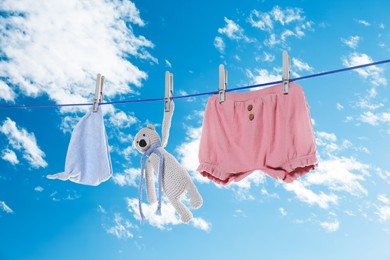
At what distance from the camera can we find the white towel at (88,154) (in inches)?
122

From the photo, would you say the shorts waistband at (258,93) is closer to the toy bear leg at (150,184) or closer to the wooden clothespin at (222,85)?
the wooden clothespin at (222,85)

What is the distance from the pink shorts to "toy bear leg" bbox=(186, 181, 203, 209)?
0.33ft

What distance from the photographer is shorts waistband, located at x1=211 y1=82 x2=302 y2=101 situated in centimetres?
270

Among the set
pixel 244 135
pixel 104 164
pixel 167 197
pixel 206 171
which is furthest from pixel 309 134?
pixel 104 164

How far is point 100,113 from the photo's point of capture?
10.4 ft

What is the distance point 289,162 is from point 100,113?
1.15 m

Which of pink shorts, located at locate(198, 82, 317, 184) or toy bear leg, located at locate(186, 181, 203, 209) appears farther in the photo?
toy bear leg, located at locate(186, 181, 203, 209)

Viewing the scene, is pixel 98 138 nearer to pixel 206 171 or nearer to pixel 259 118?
pixel 206 171

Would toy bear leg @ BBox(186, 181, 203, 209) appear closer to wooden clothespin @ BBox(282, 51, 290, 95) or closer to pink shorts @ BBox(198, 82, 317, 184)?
pink shorts @ BBox(198, 82, 317, 184)

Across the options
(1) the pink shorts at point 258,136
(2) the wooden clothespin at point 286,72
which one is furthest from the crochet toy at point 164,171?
(2) the wooden clothespin at point 286,72

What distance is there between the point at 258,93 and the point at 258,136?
8.7 inches

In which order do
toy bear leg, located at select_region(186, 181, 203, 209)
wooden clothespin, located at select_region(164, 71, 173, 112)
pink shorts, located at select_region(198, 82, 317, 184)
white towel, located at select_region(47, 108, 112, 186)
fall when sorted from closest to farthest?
pink shorts, located at select_region(198, 82, 317, 184) < toy bear leg, located at select_region(186, 181, 203, 209) < wooden clothespin, located at select_region(164, 71, 173, 112) < white towel, located at select_region(47, 108, 112, 186)

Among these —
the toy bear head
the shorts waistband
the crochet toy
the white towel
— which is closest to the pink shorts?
the shorts waistband

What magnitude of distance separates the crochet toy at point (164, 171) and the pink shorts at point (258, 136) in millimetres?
120
